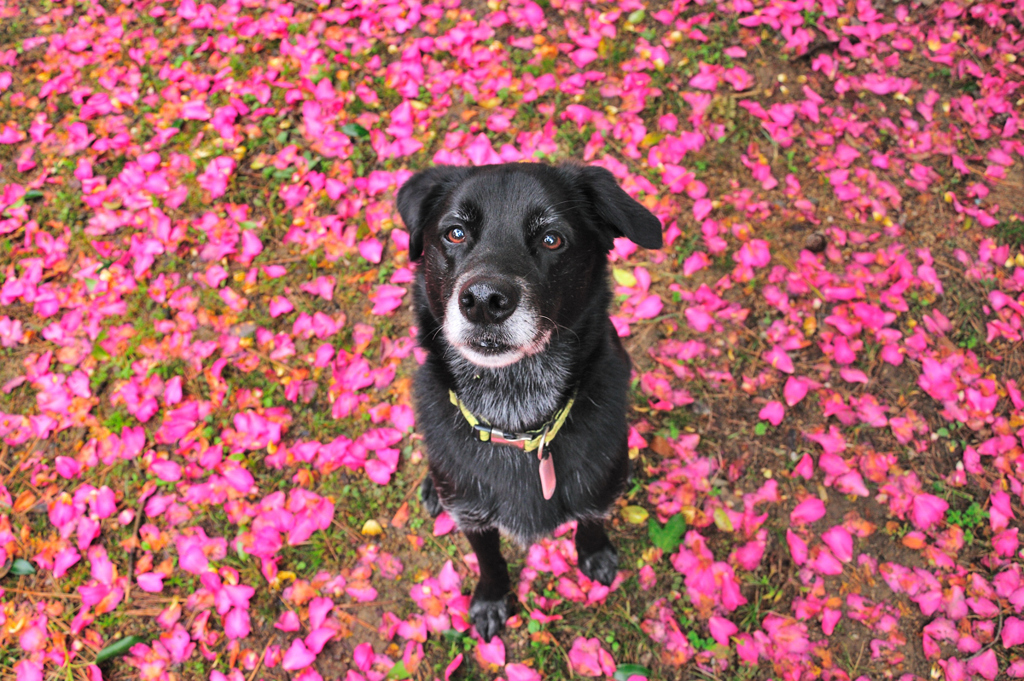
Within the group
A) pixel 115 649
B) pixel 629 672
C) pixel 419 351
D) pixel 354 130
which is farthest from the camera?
pixel 354 130

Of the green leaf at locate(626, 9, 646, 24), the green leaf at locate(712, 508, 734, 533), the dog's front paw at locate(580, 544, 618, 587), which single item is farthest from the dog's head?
the green leaf at locate(626, 9, 646, 24)

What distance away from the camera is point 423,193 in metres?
2.92

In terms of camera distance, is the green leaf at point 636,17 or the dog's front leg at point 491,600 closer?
the dog's front leg at point 491,600

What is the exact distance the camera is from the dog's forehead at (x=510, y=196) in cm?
263

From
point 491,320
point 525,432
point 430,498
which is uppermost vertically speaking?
point 491,320

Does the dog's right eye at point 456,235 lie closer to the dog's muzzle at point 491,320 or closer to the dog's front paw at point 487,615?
the dog's muzzle at point 491,320

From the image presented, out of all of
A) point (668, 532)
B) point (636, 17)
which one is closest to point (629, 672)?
point (668, 532)

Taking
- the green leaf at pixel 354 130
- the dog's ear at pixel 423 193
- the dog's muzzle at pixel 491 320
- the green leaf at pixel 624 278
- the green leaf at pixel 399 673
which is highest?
the dog's ear at pixel 423 193

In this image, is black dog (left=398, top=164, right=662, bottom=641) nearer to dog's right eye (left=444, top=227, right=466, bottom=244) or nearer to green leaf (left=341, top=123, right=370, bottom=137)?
dog's right eye (left=444, top=227, right=466, bottom=244)

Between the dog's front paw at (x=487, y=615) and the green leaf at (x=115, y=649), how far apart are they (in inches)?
80.2

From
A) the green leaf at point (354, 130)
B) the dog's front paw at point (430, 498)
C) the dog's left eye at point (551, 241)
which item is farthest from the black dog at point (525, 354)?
the green leaf at point (354, 130)

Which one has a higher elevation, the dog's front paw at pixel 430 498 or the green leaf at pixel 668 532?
the dog's front paw at pixel 430 498

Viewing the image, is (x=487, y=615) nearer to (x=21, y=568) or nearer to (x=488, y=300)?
(x=488, y=300)

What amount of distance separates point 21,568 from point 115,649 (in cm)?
94
